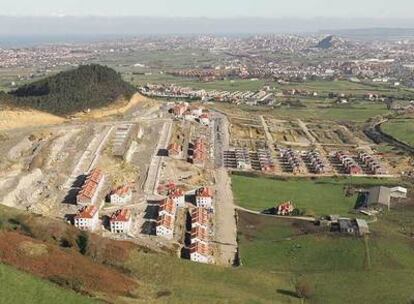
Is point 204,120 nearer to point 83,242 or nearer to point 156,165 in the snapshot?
point 156,165

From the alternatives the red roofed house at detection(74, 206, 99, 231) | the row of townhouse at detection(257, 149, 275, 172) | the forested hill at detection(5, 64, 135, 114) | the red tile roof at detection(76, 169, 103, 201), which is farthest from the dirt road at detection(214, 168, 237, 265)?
the forested hill at detection(5, 64, 135, 114)

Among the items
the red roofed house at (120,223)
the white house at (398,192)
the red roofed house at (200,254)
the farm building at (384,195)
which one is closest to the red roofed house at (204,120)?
the farm building at (384,195)

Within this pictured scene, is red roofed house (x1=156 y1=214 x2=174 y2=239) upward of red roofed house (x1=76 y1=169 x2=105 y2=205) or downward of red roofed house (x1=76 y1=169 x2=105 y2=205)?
downward

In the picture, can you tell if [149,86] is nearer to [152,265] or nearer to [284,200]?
[284,200]

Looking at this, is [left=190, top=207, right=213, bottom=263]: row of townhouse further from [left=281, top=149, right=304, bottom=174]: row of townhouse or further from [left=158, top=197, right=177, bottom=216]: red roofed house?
[left=281, top=149, right=304, bottom=174]: row of townhouse

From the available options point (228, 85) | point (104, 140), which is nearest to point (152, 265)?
point (104, 140)

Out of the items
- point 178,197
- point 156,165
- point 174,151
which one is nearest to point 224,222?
point 178,197
